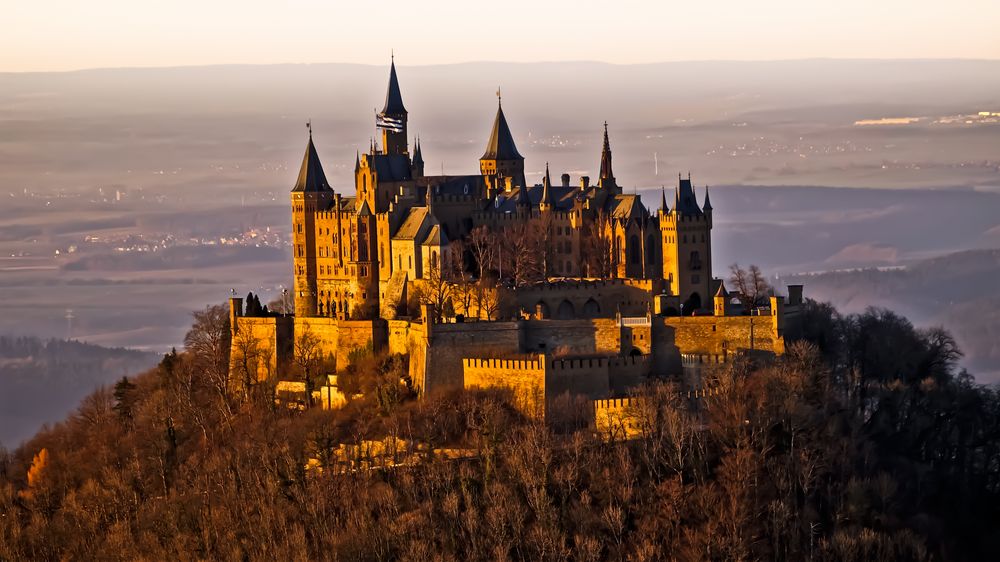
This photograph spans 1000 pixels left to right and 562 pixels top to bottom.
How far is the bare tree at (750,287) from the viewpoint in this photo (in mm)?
76713

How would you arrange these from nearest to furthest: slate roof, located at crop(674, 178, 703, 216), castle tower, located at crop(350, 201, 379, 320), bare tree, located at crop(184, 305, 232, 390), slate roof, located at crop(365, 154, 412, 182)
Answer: slate roof, located at crop(674, 178, 703, 216) → bare tree, located at crop(184, 305, 232, 390) → castle tower, located at crop(350, 201, 379, 320) → slate roof, located at crop(365, 154, 412, 182)

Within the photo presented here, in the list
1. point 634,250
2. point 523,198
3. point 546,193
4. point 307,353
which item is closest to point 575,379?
point 634,250

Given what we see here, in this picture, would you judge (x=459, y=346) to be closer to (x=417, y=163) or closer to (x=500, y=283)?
(x=500, y=283)

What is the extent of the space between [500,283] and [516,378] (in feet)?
21.3

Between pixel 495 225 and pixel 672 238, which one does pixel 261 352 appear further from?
pixel 672 238

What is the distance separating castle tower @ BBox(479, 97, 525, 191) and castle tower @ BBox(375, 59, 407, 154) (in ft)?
11.9

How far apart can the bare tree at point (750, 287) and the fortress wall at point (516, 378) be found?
30.6 ft

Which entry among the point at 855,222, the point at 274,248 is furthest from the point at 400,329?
the point at 855,222

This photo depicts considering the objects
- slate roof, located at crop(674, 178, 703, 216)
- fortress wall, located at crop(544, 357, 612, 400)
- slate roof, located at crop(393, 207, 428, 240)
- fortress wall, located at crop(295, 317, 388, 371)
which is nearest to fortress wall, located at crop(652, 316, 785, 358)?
fortress wall, located at crop(544, 357, 612, 400)

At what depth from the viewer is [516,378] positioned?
232 feet

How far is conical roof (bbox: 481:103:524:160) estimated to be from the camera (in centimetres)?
8794

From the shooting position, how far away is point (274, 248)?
13050 centimetres

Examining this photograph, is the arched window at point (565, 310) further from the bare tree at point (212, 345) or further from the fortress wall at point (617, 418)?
the bare tree at point (212, 345)

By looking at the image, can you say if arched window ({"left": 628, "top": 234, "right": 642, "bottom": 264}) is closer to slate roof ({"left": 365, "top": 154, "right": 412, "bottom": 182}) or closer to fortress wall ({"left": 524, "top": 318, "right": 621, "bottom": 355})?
fortress wall ({"left": 524, "top": 318, "right": 621, "bottom": 355})
